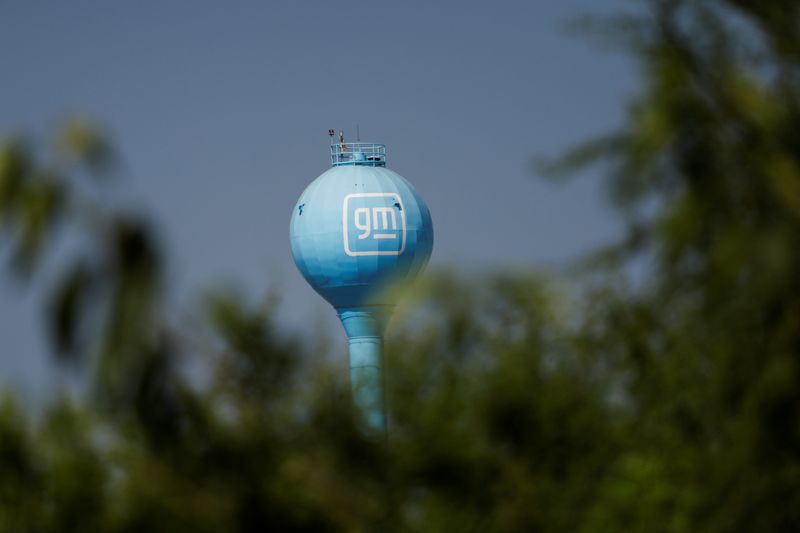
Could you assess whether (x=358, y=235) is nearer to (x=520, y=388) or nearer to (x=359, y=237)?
(x=359, y=237)

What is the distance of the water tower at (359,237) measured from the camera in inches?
1592

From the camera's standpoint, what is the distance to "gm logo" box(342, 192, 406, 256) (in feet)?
132

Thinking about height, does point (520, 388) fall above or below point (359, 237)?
below

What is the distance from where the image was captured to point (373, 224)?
4050 cm

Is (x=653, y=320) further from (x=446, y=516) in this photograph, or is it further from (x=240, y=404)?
(x=240, y=404)

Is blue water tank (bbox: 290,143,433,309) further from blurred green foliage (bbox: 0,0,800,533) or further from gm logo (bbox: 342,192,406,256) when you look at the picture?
blurred green foliage (bbox: 0,0,800,533)

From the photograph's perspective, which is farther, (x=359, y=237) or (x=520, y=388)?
(x=359, y=237)

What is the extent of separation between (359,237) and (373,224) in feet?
1.87

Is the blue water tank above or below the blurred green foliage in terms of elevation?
above

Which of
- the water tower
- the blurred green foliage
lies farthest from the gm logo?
the blurred green foliage

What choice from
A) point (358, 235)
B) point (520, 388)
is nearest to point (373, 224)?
point (358, 235)

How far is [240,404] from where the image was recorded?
974cm

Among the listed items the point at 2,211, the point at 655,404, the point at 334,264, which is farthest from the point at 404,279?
the point at 2,211

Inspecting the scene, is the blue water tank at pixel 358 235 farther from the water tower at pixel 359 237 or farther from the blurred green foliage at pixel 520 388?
the blurred green foliage at pixel 520 388
